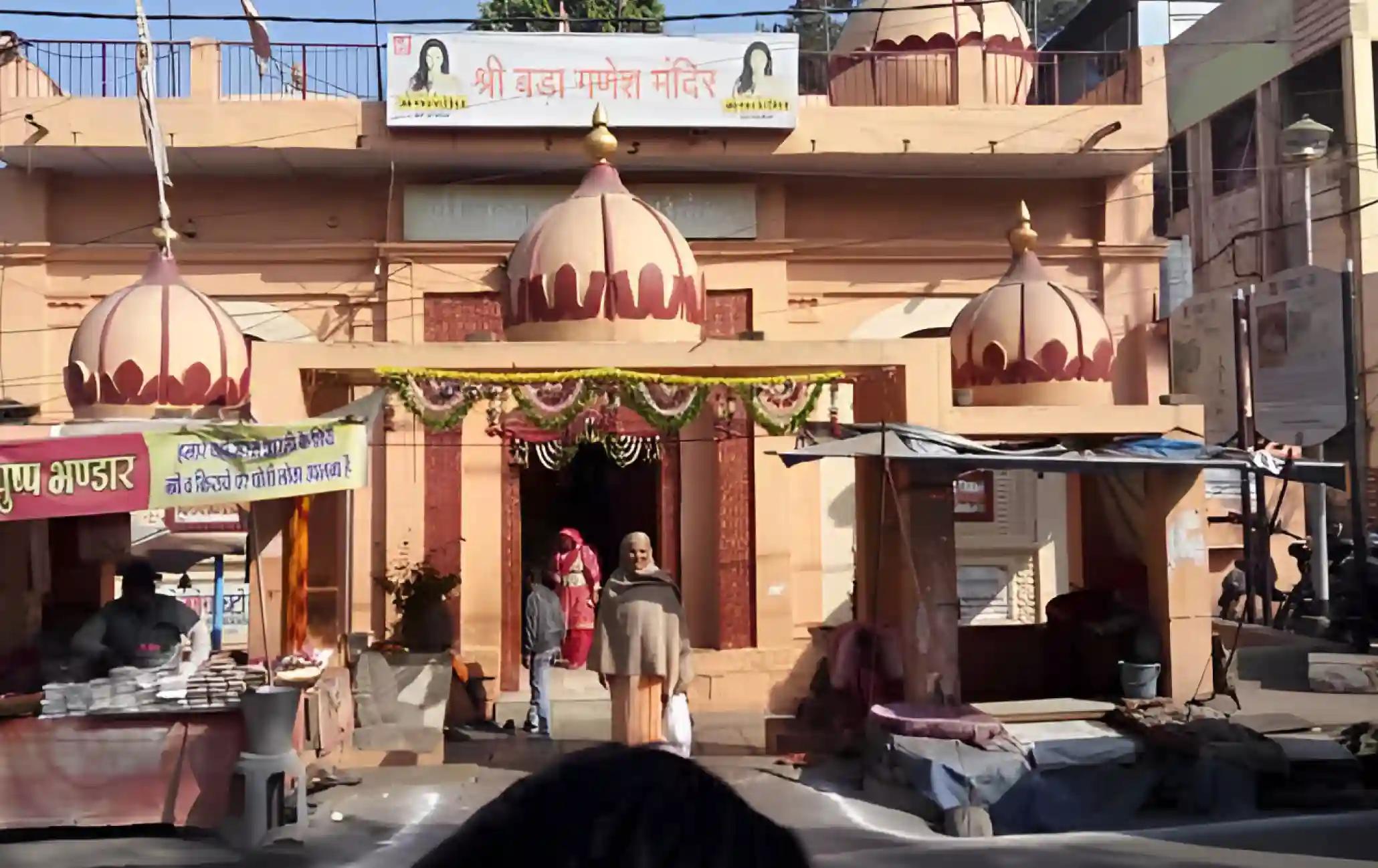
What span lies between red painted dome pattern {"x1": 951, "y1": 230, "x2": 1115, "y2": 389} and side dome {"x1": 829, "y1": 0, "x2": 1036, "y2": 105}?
9.90ft

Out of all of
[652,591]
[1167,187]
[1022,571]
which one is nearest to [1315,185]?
[1167,187]

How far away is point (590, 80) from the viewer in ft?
41.4

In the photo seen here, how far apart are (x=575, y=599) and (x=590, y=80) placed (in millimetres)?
5194

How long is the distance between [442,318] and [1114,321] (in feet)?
22.0

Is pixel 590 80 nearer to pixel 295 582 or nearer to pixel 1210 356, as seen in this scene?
pixel 295 582

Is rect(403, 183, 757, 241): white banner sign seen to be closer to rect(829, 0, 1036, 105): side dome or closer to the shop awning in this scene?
rect(829, 0, 1036, 105): side dome

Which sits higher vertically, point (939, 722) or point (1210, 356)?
point (1210, 356)

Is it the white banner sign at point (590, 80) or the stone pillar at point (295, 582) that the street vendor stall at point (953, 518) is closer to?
the stone pillar at point (295, 582)

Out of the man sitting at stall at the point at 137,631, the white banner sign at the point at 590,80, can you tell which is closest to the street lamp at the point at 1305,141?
the white banner sign at the point at 590,80

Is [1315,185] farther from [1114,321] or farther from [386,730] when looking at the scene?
[386,730]

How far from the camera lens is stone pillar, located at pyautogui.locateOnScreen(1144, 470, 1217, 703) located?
374 inches

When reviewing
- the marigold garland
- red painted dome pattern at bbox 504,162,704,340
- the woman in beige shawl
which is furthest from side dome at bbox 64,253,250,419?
the woman in beige shawl

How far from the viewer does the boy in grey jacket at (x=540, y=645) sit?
1091 centimetres

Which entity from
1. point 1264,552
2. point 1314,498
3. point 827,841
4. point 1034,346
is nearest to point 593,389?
point 827,841
